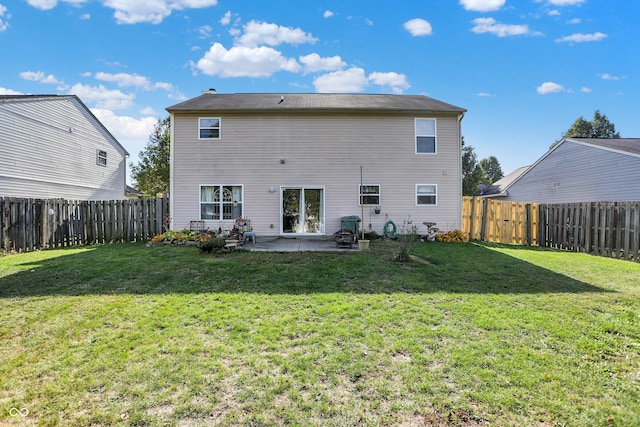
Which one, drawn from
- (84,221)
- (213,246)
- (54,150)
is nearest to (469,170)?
(213,246)

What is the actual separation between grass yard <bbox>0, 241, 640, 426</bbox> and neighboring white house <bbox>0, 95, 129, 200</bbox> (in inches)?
428

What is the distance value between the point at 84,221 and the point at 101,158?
8.87 metres

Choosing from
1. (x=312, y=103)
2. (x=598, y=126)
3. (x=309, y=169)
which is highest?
(x=598, y=126)

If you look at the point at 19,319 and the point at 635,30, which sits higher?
the point at 635,30

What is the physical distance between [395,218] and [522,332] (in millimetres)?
9009

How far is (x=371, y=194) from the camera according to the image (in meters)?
12.7

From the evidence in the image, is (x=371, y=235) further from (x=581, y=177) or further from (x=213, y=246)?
(x=581, y=177)

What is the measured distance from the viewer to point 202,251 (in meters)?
8.55

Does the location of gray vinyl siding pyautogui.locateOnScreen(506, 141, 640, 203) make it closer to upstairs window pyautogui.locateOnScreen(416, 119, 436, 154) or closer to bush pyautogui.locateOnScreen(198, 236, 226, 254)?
upstairs window pyautogui.locateOnScreen(416, 119, 436, 154)

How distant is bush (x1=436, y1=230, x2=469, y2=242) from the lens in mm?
12070

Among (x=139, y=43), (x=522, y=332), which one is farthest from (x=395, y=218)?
(x=139, y=43)

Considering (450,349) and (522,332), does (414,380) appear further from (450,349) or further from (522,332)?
(522,332)

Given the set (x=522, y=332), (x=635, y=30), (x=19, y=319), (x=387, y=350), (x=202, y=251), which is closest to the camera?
(x=387, y=350)

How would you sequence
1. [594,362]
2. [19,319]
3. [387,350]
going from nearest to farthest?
[594,362]
[387,350]
[19,319]
